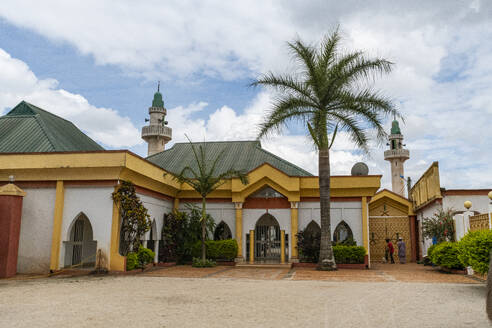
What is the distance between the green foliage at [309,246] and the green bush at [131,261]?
7.79m

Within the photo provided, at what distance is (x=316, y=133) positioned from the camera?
56.4 ft

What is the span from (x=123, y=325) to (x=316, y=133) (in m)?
12.2

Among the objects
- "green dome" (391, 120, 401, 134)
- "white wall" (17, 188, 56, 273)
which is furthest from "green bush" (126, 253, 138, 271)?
"green dome" (391, 120, 401, 134)

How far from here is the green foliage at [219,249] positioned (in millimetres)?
19719


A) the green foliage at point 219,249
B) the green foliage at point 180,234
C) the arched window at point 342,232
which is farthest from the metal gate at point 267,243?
the arched window at point 342,232

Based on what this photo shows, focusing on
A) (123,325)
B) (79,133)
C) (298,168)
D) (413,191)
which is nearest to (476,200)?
(413,191)

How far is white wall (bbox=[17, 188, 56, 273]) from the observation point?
15.5 m

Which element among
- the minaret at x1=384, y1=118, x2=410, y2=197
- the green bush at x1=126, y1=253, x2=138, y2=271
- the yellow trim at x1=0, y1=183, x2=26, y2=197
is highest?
the minaret at x1=384, y1=118, x2=410, y2=197

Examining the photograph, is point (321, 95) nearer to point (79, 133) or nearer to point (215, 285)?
point (215, 285)

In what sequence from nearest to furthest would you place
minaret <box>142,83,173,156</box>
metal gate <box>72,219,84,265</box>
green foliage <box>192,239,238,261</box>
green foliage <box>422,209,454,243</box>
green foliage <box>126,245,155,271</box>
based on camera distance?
green foliage <box>126,245,155,271</box>
metal gate <box>72,219,84,265</box>
green foliage <box>422,209,454,243</box>
green foliage <box>192,239,238,261</box>
minaret <box>142,83,173,156</box>

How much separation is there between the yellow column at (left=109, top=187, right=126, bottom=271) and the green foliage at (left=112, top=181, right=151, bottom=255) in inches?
10.7

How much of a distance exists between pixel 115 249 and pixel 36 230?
10.7ft

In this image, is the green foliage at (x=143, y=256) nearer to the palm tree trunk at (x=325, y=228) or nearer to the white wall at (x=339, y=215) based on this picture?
the palm tree trunk at (x=325, y=228)

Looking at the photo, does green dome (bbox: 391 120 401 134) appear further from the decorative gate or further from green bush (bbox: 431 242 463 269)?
green bush (bbox: 431 242 463 269)
